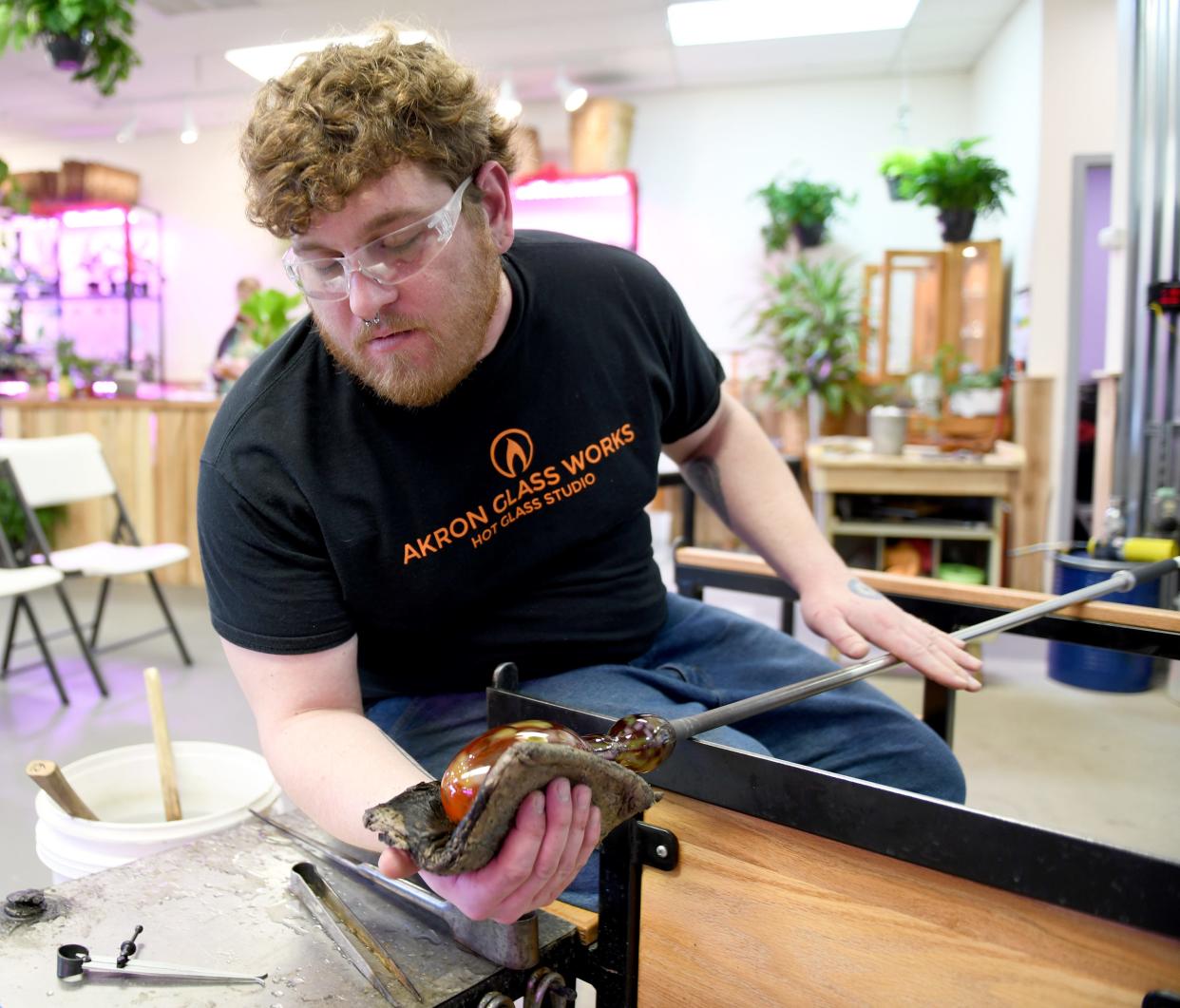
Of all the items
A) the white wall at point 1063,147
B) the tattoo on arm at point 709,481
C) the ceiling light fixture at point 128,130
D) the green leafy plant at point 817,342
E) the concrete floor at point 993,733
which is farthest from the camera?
the ceiling light fixture at point 128,130

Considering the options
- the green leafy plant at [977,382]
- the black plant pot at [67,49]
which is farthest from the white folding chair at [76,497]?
the green leafy plant at [977,382]

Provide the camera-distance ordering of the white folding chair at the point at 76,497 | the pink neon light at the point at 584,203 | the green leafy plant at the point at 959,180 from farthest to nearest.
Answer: the pink neon light at the point at 584,203 → the green leafy plant at the point at 959,180 → the white folding chair at the point at 76,497

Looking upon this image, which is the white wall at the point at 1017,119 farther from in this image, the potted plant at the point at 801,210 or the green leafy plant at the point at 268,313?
the green leafy plant at the point at 268,313

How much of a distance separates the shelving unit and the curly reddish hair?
3.05 m

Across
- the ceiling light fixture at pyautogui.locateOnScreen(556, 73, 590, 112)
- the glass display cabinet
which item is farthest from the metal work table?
the glass display cabinet

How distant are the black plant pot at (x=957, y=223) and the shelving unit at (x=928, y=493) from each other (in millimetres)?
1484

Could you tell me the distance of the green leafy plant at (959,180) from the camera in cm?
491

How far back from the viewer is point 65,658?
3.99 meters

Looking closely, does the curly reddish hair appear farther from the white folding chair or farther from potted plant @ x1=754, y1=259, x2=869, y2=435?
potted plant @ x1=754, y1=259, x2=869, y2=435

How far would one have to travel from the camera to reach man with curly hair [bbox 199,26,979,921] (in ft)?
3.67

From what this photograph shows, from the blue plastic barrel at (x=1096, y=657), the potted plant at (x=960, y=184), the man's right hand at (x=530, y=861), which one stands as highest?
the potted plant at (x=960, y=184)

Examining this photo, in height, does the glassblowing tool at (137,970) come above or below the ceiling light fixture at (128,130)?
below

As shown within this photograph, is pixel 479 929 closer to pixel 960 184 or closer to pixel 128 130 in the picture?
pixel 960 184

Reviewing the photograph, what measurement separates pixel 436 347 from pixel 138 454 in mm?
4675
